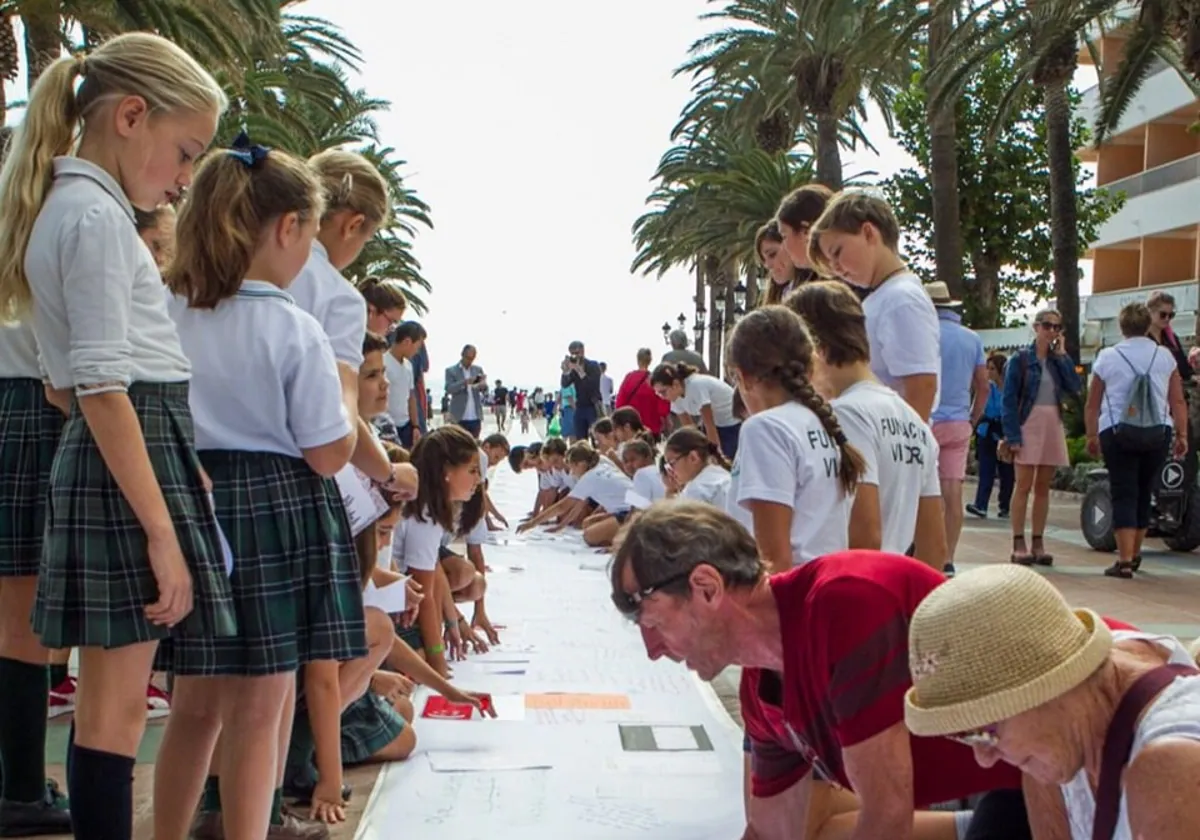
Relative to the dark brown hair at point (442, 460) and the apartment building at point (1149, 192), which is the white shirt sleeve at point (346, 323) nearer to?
the dark brown hair at point (442, 460)

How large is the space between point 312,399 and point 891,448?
1511 millimetres

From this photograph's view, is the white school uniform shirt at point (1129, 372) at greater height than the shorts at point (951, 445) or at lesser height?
Answer: greater

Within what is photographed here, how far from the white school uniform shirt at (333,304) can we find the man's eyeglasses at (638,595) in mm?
1152

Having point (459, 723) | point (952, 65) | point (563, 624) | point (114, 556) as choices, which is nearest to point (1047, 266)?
point (952, 65)

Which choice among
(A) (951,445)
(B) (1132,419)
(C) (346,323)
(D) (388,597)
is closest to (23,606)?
(C) (346,323)

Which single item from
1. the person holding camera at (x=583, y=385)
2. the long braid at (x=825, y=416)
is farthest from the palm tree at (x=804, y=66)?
the long braid at (x=825, y=416)

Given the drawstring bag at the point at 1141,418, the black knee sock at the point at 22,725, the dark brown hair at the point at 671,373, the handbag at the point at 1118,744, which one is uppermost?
the dark brown hair at the point at 671,373

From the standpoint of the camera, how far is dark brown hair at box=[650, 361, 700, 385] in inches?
397

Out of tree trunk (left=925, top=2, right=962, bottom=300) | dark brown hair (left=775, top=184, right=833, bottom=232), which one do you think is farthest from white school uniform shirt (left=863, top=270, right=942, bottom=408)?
tree trunk (left=925, top=2, right=962, bottom=300)

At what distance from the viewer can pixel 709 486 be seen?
5922 mm

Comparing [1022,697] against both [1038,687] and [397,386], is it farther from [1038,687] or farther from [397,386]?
[397,386]

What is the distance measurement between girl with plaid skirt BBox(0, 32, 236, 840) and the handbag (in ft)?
5.02

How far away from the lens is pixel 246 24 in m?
16.4

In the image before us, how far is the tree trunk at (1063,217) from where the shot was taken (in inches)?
678
